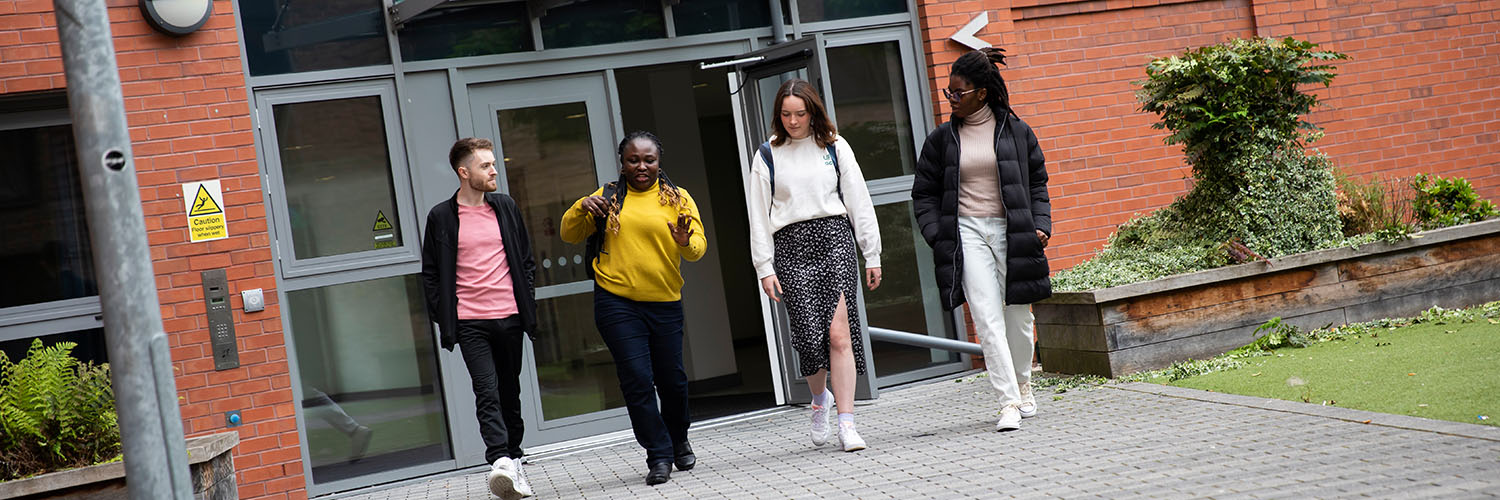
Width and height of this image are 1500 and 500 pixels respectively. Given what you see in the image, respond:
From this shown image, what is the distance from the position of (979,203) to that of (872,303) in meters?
2.73

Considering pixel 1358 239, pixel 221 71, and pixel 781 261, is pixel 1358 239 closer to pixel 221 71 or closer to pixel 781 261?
pixel 781 261

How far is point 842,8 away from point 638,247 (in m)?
3.48

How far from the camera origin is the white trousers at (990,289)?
6078 mm

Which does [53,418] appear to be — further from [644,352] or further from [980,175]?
[980,175]

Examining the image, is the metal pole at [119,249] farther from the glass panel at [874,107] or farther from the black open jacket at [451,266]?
the glass panel at [874,107]

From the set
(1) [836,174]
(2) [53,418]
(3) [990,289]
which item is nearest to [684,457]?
(1) [836,174]

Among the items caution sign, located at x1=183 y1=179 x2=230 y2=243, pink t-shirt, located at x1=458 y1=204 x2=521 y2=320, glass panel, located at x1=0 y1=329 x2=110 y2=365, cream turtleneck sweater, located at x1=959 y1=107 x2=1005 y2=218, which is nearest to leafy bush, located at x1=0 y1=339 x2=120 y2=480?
pink t-shirt, located at x1=458 y1=204 x2=521 y2=320

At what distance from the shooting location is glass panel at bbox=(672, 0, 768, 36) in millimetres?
8211

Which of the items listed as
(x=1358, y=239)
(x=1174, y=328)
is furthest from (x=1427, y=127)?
(x=1174, y=328)

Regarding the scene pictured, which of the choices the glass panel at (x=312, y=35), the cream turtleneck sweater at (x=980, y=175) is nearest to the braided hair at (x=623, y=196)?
the cream turtleneck sweater at (x=980, y=175)

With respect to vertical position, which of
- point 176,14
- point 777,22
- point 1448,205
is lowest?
point 1448,205

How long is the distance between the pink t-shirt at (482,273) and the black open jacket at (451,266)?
0.02 meters

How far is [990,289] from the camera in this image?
20.0ft

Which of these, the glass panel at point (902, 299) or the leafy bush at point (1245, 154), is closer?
the leafy bush at point (1245, 154)
